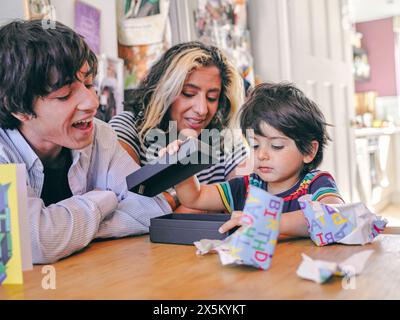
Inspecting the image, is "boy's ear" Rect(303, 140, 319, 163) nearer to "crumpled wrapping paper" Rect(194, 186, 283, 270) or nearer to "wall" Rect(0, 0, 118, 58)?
"crumpled wrapping paper" Rect(194, 186, 283, 270)

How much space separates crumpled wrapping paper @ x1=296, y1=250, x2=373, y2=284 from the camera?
2.04 ft

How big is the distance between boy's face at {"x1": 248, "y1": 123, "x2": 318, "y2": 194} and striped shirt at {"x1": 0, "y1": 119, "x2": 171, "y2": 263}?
0.27m

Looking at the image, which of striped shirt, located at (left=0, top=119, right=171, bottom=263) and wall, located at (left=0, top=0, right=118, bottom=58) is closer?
striped shirt, located at (left=0, top=119, right=171, bottom=263)

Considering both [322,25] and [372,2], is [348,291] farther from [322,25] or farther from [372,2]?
[372,2]

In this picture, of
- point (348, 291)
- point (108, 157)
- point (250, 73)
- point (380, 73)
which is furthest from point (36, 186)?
point (380, 73)

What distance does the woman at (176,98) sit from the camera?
4.75 feet

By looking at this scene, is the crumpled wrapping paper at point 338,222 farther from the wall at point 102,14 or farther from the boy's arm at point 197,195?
the wall at point 102,14

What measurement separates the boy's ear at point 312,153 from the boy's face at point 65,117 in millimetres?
565

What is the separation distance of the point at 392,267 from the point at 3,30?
86cm

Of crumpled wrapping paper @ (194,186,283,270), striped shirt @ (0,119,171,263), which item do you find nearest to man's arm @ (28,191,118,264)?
striped shirt @ (0,119,171,263)

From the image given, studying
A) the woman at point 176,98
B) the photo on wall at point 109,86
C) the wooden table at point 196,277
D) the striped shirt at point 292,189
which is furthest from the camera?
the photo on wall at point 109,86

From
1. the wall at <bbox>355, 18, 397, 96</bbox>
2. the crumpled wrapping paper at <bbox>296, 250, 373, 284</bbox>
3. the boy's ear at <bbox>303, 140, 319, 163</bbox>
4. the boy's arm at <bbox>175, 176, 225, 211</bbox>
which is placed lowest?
the crumpled wrapping paper at <bbox>296, 250, 373, 284</bbox>

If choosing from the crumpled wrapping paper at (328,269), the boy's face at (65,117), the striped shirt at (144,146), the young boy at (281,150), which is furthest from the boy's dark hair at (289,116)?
the crumpled wrapping paper at (328,269)

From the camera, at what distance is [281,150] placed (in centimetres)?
118
